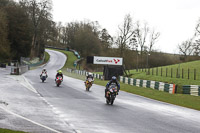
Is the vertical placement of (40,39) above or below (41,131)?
above

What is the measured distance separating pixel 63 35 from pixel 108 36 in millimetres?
30737

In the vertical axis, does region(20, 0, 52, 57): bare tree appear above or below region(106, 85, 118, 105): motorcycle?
above

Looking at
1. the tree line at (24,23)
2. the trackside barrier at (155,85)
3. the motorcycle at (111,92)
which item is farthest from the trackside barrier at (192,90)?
the tree line at (24,23)

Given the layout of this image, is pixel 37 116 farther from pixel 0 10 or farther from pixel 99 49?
pixel 99 49

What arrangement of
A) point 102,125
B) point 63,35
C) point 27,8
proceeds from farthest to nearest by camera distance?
1. point 63,35
2. point 27,8
3. point 102,125

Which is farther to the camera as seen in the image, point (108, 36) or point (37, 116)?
point (108, 36)

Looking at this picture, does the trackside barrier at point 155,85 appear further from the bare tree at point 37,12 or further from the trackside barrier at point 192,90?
the bare tree at point 37,12

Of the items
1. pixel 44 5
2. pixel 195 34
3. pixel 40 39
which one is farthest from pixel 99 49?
pixel 195 34

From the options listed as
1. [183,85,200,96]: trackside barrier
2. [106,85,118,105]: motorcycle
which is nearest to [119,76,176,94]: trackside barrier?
[183,85,200,96]: trackside barrier

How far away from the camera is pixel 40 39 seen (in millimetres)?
92875

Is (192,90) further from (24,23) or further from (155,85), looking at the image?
(24,23)

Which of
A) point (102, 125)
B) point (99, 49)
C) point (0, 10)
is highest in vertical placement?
point (0, 10)

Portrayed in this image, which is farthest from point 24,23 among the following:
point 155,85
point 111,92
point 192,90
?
point 111,92

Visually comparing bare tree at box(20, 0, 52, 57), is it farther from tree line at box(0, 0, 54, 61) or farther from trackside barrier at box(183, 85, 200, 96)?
trackside barrier at box(183, 85, 200, 96)
